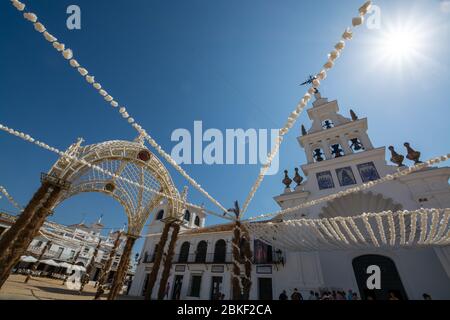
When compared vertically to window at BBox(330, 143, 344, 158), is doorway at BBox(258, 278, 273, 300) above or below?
below

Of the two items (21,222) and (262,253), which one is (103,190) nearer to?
(21,222)

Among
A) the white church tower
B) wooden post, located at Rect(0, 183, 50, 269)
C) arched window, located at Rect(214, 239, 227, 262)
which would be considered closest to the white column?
the white church tower

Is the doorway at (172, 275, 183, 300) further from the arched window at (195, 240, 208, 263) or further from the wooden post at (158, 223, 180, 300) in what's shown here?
the wooden post at (158, 223, 180, 300)

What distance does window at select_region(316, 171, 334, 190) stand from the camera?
435 inches

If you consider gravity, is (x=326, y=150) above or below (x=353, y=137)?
below

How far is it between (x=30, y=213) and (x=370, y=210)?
44.7 ft

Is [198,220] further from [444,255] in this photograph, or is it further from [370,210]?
[444,255]

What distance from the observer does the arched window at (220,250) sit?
635 inches

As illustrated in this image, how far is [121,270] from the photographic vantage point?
24.5 feet

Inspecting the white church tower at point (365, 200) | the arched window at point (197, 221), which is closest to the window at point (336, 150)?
the white church tower at point (365, 200)

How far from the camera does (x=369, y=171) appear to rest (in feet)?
34.9

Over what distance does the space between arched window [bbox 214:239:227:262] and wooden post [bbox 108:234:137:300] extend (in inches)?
382

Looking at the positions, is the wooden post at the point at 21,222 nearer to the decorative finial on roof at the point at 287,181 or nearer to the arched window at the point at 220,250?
the decorative finial on roof at the point at 287,181
